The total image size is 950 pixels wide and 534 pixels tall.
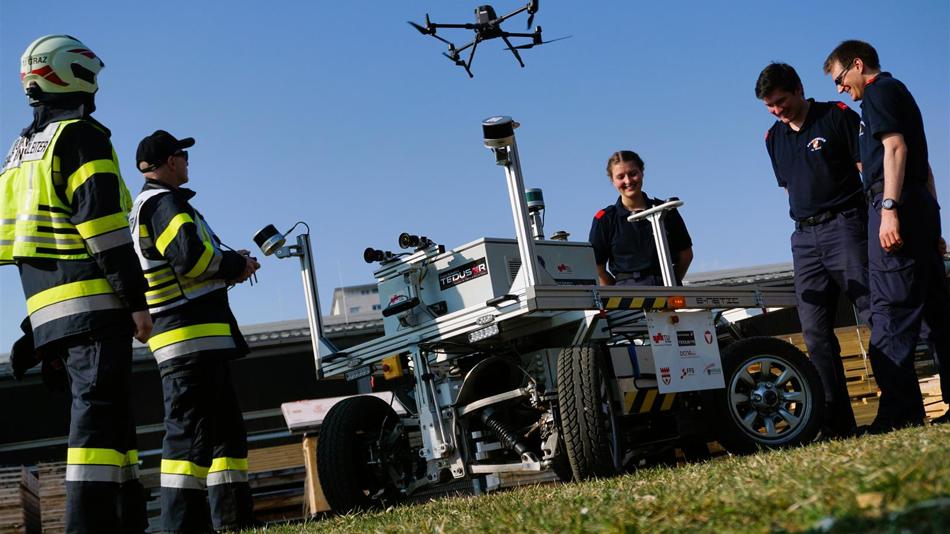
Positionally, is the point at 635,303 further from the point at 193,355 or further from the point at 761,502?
the point at 761,502

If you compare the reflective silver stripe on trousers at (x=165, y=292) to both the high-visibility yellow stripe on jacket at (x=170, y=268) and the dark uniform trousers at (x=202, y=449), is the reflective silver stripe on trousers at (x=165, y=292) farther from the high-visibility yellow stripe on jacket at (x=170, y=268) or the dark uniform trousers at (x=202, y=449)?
the dark uniform trousers at (x=202, y=449)

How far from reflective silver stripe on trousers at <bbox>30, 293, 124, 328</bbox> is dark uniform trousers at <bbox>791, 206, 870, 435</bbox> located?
4.08 meters

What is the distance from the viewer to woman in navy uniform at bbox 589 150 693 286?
7488 mm

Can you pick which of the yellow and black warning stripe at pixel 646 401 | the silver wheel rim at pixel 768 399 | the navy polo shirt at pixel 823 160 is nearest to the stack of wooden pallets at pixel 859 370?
the silver wheel rim at pixel 768 399

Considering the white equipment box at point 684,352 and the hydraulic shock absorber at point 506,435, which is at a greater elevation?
the white equipment box at point 684,352

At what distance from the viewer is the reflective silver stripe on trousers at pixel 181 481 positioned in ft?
16.0

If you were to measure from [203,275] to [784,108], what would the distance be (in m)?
3.77

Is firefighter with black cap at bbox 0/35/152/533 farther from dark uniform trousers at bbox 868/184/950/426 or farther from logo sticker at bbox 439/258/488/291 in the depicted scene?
dark uniform trousers at bbox 868/184/950/426

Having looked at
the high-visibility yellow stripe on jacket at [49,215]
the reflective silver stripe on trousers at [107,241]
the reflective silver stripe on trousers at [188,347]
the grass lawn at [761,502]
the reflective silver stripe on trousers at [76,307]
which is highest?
the high-visibility yellow stripe on jacket at [49,215]

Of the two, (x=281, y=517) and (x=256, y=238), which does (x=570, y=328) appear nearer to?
(x=256, y=238)

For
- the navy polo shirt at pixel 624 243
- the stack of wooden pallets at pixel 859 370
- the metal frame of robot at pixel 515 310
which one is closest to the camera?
the metal frame of robot at pixel 515 310

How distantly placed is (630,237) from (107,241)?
165 inches

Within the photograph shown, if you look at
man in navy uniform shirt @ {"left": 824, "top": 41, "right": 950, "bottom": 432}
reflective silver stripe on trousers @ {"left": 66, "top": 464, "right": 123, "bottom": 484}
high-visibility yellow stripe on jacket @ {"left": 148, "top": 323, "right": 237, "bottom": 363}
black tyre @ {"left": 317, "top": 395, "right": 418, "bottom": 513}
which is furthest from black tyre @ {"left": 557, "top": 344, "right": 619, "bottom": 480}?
reflective silver stripe on trousers @ {"left": 66, "top": 464, "right": 123, "bottom": 484}

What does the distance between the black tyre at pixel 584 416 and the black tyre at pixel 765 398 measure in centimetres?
103
